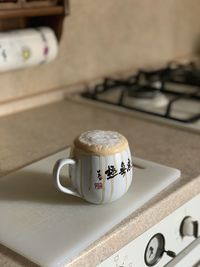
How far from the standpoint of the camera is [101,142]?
64 cm

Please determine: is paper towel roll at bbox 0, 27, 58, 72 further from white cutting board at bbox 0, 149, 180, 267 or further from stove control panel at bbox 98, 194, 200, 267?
stove control panel at bbox 98, 194, 200, 267

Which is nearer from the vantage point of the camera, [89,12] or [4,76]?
[4,76]

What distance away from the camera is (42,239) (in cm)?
57

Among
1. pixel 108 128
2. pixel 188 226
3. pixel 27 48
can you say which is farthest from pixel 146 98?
pixel 188 226

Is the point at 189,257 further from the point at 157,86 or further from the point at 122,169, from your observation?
the point at 157,86

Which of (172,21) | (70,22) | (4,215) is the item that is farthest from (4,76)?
(172,21)

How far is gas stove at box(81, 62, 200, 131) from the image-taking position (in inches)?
41.4

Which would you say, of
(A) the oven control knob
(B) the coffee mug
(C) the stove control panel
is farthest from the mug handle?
(A) the oven control knob

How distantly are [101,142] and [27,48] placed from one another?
1.55ft

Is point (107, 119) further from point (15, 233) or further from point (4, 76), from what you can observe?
point (15, 233)

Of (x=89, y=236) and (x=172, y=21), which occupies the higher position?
(x=172, y=21)

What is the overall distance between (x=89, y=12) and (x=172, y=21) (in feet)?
1.46

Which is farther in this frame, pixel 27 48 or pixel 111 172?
pixel 27 48

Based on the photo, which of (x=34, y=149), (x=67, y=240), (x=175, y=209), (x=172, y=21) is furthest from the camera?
(x=172, y=21)
